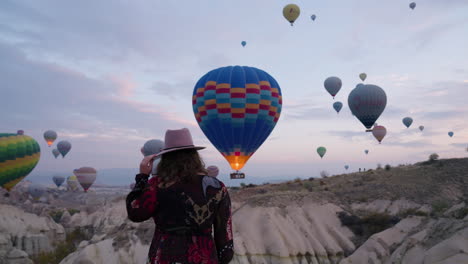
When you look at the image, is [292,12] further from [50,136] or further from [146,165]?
[50,136]

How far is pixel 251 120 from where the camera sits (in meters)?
27.9

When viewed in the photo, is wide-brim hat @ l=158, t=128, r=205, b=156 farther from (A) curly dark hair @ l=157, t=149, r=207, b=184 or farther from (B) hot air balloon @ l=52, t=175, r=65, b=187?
(B) hot air balloon @ l=52, t=175, r=65, b=187

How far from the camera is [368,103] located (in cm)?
3831

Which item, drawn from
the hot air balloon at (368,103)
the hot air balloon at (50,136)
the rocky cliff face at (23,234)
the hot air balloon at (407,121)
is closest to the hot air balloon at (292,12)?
the hot air balloon at (368,103)

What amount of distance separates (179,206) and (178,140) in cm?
71

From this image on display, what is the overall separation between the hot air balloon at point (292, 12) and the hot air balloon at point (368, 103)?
10.9 metres

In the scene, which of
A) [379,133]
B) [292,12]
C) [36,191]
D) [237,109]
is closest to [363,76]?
[379,133]

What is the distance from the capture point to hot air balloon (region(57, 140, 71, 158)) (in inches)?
3718

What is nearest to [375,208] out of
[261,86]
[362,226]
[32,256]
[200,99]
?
[362,226]

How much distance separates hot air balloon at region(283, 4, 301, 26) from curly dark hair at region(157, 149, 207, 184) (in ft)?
137

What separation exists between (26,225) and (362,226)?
141ft

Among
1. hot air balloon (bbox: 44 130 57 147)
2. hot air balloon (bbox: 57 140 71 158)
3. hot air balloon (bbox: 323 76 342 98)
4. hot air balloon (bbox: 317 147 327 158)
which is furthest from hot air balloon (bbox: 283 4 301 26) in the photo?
hot air balloon (bbox: 57 140 71 158)

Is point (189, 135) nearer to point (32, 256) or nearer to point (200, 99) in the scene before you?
point (200, 99)

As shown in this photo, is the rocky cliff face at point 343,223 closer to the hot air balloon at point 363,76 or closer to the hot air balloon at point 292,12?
the hot air balloon at point 292,12
